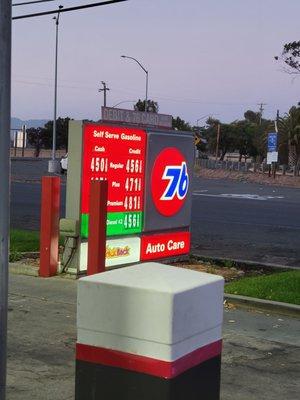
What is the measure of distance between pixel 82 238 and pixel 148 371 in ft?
20.1

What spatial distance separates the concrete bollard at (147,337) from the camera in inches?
102

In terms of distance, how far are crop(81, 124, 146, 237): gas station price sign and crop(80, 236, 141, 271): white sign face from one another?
134 millimetres

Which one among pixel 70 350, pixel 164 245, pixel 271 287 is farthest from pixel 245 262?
pixel 70 350

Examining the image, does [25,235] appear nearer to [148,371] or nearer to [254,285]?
[254,285]

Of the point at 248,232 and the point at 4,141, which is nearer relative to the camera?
the point at 4,141

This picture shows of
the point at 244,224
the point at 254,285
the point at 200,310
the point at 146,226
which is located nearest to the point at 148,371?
the point at 200,310

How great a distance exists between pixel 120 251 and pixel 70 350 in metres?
3.65

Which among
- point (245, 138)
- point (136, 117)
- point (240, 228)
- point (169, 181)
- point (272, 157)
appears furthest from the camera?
point (245, 138)

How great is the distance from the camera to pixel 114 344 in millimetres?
2686

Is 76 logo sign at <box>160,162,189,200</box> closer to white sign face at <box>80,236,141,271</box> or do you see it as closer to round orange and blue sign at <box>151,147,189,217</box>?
round orange and blue sign at <box>151,147,189,217</box>

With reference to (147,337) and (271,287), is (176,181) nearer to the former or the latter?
(271,287)

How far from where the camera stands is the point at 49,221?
8.84 m

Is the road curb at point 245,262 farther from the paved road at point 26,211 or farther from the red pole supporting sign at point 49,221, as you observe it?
the paved road at point 26,211

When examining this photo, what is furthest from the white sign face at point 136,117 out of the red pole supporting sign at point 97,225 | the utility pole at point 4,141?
the utility pole at point 4,141
